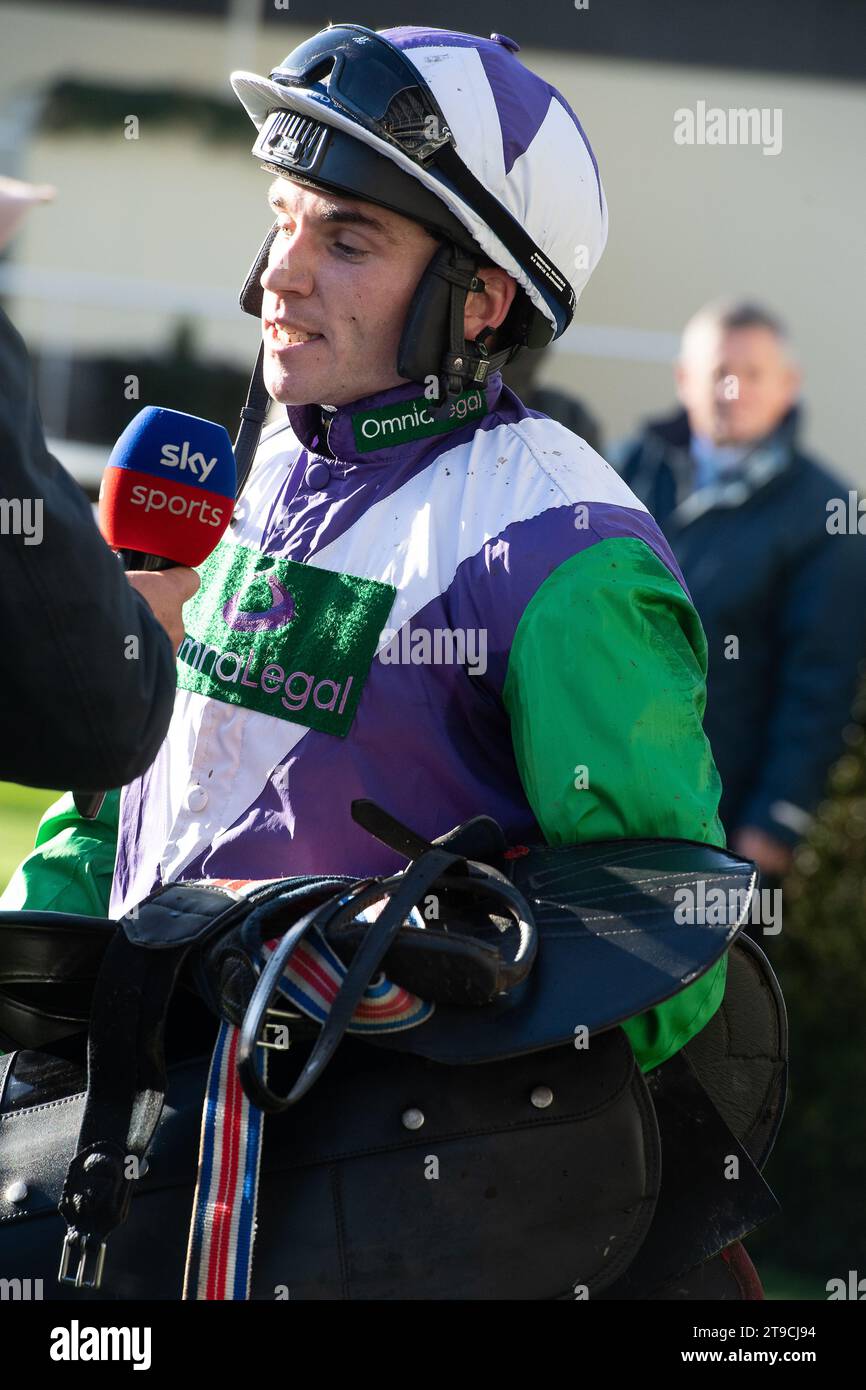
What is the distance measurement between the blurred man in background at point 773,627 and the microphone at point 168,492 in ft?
7.84

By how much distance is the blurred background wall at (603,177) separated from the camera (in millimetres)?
7957

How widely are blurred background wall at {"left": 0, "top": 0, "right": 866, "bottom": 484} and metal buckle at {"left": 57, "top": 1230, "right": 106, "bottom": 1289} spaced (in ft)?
18.0

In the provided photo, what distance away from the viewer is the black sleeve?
5.49 feet

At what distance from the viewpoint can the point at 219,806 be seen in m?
2.29

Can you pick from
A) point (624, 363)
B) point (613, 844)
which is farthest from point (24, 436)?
point (624, 363)

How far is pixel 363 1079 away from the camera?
196cm

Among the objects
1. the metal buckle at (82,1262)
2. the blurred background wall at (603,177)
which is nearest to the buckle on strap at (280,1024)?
the metal buckle at (82,1262)

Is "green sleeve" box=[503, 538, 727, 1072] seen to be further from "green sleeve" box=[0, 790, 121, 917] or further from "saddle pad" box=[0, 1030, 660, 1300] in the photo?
"green sleeve" box=[0, 790, 121, 917]

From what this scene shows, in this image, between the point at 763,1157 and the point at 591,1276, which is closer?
the point at 591,1276

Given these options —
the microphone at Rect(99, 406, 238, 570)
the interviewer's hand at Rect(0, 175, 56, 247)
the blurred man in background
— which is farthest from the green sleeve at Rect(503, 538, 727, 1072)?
the blurred man in background

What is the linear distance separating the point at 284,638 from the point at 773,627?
254cm

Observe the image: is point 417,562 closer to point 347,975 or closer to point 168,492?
point 168,492

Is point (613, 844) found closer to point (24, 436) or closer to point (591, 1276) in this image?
point (591, 1276)
